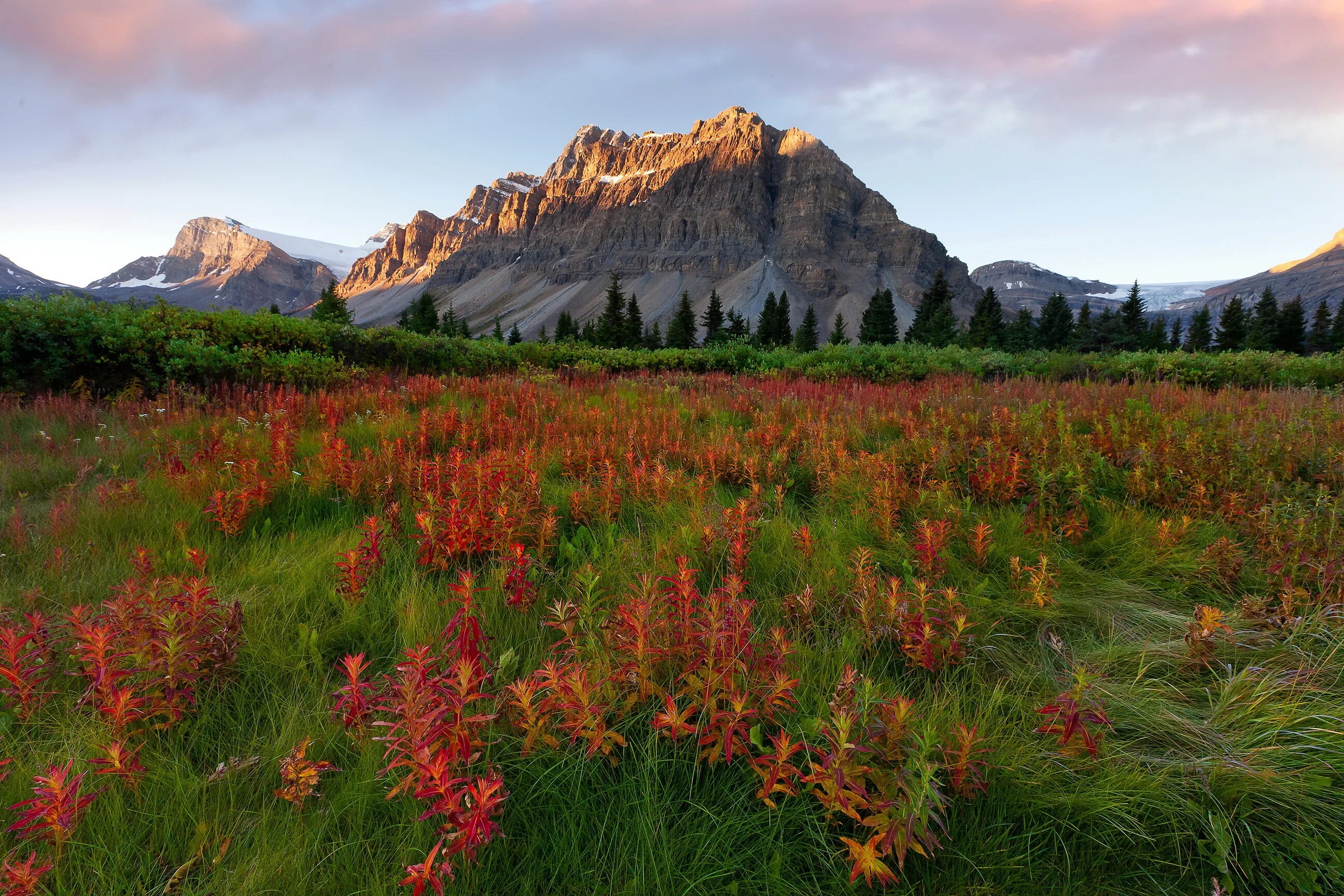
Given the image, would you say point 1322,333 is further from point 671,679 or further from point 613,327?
point 671,679

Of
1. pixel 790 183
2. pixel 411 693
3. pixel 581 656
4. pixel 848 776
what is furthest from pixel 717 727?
pixel 790 183

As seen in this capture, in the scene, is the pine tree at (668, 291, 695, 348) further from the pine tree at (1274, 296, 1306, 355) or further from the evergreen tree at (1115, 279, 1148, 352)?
the pine tree at (1274, 296, 1306, 355)

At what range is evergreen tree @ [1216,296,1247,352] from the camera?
162 ft

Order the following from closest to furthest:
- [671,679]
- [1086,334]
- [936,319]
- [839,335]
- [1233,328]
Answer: [671,679] → [839,335] → [936,319] → [1233,328] → [1086,334]

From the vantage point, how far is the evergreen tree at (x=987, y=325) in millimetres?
46844

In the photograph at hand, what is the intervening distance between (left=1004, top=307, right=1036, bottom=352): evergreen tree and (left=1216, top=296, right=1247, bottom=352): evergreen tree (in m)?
14.6

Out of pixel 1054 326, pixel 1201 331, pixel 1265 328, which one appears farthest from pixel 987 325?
pixel 1201 331

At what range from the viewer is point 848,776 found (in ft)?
4.42

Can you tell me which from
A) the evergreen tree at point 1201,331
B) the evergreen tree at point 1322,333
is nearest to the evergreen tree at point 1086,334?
the evergreen tree at point 1201,331

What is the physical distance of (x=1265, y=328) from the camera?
46781 mm

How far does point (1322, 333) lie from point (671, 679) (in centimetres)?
7804

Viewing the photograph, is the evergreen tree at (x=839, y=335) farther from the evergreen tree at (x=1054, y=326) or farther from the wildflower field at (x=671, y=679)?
the evergreen tree at (x=1054, y=326)

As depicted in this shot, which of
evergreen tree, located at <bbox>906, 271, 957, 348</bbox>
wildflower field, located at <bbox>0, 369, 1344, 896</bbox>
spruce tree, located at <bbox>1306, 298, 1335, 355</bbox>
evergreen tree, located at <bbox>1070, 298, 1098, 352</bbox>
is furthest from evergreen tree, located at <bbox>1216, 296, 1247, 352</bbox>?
wildflower field, located at <bbox>0, 369, 1344, 896</bbox>

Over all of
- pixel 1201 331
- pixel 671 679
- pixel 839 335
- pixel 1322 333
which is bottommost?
pixel 671 679
